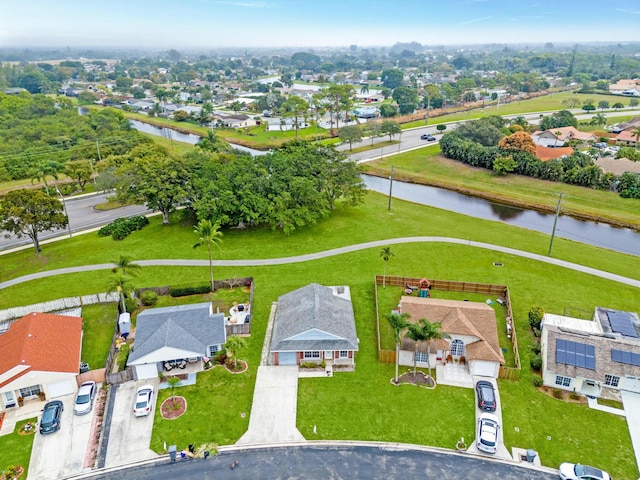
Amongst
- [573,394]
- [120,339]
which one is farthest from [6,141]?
[573,394]

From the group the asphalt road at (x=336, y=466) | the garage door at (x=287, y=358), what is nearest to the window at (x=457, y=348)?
the asphalt road at (x=336, y=466)

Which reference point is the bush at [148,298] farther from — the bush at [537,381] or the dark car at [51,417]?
the bush at [537,381]

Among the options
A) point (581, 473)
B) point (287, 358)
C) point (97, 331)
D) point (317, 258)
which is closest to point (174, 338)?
Result: point (287, 358)

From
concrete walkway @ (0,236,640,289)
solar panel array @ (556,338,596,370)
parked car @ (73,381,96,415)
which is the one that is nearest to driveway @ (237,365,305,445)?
parked car @ (73,381,96,415)

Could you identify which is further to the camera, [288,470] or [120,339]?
Answer: [120,339]

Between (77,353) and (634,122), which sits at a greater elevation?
(634,122)

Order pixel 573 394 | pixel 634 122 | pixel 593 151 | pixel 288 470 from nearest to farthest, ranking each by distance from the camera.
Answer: pixel 288 470 < pixel 573 394 < pixel 593 151 < pixel 634 122

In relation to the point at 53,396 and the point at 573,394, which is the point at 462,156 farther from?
the point at 53,396
